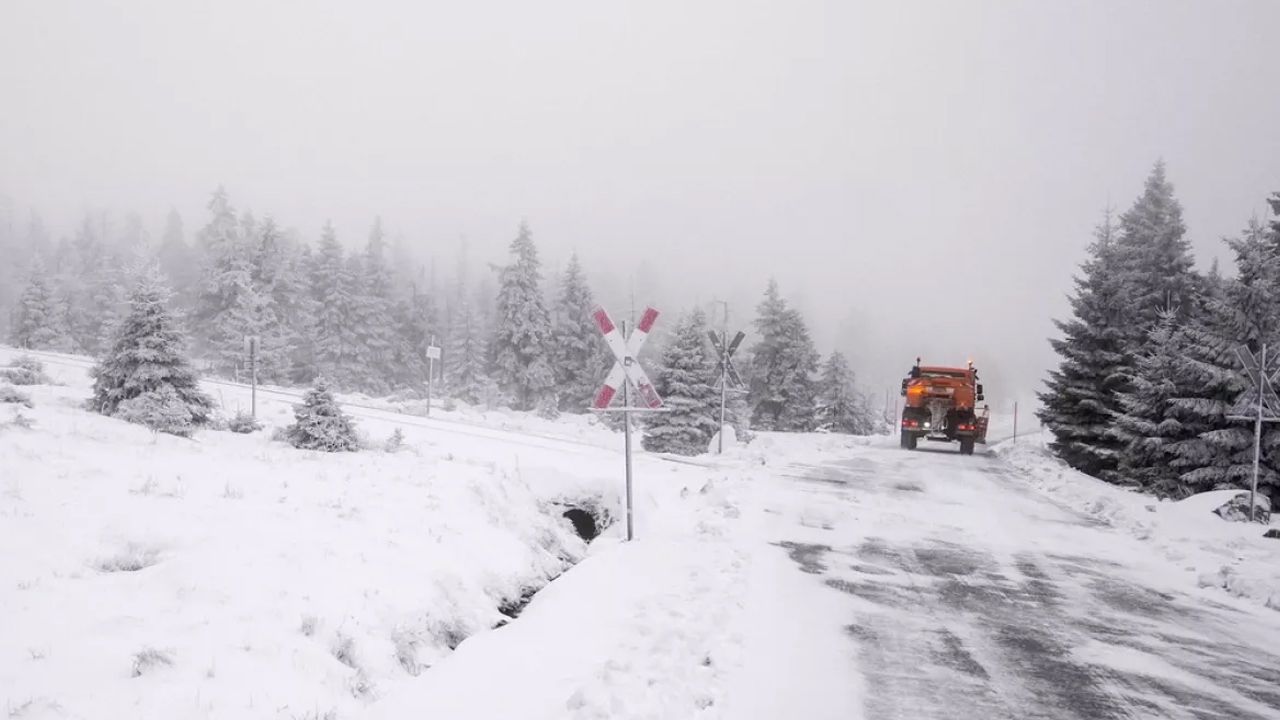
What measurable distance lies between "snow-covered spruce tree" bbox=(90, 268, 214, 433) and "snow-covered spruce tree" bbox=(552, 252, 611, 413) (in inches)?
1246

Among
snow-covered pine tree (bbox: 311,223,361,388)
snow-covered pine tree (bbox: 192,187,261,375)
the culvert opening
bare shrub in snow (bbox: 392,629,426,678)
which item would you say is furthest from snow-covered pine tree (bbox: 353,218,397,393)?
bare shrub in snow (bbox: 392,629,426,678)

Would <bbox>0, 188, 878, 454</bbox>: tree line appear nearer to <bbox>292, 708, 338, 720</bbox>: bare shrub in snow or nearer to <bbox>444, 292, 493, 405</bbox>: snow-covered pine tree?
<bbox>444, 292, 493, 405</bbox>: snow-covered pine tree

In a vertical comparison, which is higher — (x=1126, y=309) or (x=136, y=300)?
(x=1126, y=309)

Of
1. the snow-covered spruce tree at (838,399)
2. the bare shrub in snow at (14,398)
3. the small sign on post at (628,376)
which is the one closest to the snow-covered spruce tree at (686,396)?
the small sign on post at (628,376)

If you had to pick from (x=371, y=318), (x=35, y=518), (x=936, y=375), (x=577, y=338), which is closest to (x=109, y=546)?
(x=35, y=518)

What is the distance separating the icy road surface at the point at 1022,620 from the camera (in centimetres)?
455

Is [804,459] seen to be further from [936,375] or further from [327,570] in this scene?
[327,570]

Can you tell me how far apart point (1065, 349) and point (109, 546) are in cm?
2815

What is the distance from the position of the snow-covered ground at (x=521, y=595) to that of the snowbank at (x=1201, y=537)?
0.24ft

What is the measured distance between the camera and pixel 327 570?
543 cm

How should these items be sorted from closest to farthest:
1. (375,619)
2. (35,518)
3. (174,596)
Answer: (174,596), (375,619), (35,518)

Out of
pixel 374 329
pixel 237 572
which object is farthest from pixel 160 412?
pixel 374 329

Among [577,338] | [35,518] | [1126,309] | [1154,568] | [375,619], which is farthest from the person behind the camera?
[577,338]

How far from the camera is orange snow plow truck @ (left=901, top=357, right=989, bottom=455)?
85.1 ft
